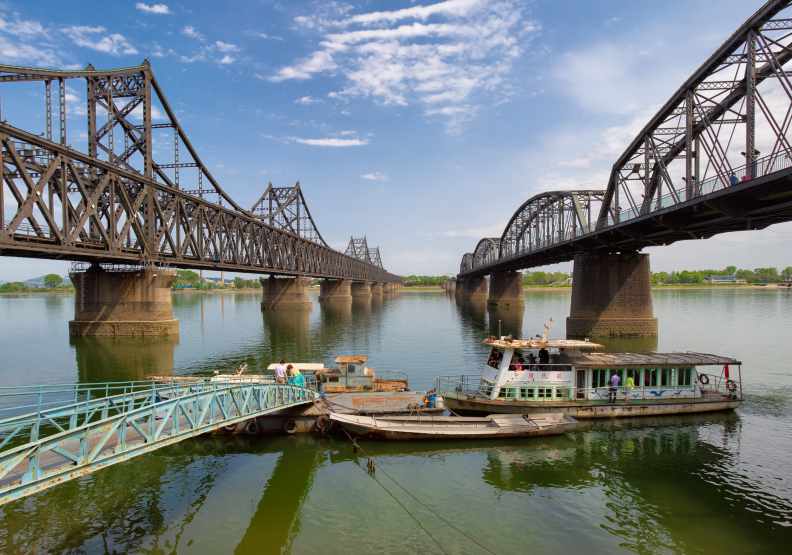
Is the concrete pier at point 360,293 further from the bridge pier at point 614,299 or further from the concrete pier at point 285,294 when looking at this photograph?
the bridge pier at point 614,299

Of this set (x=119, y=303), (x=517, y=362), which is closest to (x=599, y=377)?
(x=517, y=362)

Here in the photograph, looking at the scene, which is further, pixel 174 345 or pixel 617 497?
pixel 174 345

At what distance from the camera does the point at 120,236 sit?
50.2 m

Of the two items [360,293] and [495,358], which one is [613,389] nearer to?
[495,358]

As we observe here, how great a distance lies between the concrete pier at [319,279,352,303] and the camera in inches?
6063

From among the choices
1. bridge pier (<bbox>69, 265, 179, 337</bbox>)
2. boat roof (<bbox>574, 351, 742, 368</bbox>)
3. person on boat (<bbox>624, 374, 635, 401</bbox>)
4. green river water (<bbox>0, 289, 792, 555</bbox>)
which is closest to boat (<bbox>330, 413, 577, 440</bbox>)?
green river water (<bbox>0, 289, 792, 555</bbox>)

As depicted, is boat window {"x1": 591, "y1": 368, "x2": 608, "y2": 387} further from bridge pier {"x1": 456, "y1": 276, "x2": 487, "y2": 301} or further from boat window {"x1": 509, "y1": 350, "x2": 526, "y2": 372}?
bridge pier {"x1": 456, "y1": 276, "x2": 487, "y2": 301}

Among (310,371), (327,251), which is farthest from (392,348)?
(327,251)

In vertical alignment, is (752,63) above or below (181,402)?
above

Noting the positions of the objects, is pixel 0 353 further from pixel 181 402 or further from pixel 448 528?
pixel 448 528

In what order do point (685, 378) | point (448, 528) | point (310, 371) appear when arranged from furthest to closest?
point (310, 371), point (685, 378), point (448, 528)

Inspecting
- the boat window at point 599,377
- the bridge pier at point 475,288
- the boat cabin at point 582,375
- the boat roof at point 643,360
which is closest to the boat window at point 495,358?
the boat cabin at point 582,375

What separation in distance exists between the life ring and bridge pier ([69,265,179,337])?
126 feet

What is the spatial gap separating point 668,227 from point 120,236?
55.9 meters
